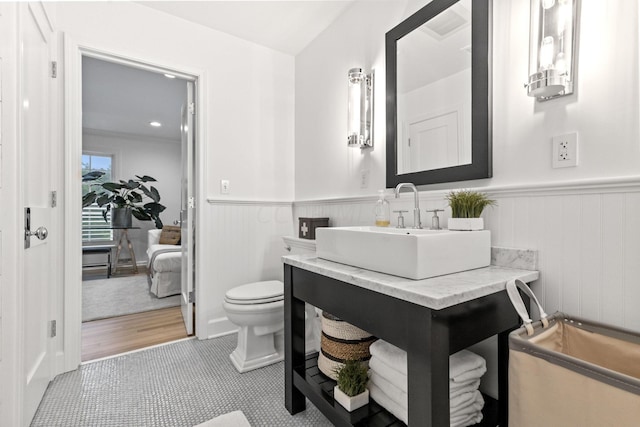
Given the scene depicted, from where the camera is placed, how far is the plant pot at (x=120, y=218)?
4.75 meters

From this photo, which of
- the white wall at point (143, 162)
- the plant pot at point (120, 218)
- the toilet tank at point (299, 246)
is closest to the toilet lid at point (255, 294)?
the toilet tank at point (299, 246)

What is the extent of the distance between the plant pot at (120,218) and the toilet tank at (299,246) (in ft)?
11.9

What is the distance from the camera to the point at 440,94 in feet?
4.80

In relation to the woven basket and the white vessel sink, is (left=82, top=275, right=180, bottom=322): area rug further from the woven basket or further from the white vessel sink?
the white vessel sink

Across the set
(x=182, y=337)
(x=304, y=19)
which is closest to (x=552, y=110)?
(x=304, y=19)

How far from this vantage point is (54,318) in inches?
69.0

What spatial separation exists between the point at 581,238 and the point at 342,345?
985mm

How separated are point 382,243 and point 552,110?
2.59 ft

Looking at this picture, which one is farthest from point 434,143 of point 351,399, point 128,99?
point 128,99

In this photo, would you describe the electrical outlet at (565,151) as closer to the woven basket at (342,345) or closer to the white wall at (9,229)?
the woven basket at (342,345)

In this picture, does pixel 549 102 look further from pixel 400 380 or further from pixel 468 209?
pixel 400 380

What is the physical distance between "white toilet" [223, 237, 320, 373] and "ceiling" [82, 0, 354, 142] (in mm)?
1900

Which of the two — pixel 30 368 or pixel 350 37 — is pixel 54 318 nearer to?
pixel 30 368

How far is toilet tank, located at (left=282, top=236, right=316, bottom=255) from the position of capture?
2076 mm
